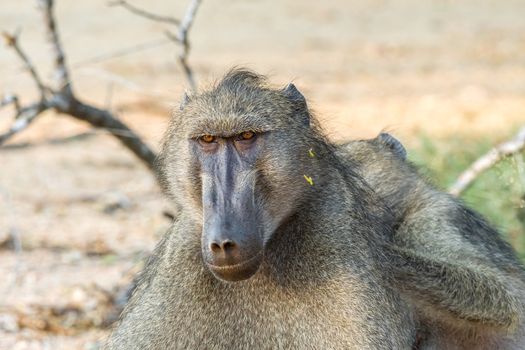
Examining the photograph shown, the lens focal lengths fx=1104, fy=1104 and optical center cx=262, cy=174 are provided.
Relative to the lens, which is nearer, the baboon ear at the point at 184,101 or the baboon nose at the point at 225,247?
the baboon nose at the point at 225,247

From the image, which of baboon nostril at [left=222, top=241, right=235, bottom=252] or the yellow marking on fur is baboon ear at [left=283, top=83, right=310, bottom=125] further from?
baboon nostril at [left=222, top=241, right=235, bottom=252]

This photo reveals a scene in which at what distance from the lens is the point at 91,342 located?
507 cm

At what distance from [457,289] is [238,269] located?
912mm

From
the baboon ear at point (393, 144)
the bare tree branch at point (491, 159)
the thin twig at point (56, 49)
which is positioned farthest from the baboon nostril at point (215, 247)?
the thin twig at point (56, 49)

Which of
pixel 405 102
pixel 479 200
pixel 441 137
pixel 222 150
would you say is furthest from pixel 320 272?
pixel 405 102

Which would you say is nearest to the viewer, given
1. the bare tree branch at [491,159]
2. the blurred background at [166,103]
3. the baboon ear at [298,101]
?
the baboon ear at [298,101]

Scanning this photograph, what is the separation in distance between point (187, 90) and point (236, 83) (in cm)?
32

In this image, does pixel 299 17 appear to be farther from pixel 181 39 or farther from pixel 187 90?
pixel 187 90

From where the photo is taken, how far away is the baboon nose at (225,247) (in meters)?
2.99

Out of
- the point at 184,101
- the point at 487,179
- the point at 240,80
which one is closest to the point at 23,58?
the point at 184,101

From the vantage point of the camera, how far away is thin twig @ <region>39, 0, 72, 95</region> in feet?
17.1

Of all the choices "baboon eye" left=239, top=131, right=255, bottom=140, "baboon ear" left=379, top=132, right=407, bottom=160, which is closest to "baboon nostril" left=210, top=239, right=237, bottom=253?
"baboon eye" left=239, top=131, right=255, bottom=140

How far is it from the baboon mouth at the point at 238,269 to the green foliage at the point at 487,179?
172cm

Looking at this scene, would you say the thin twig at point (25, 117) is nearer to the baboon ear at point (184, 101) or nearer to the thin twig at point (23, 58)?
the thin twig at point (23, 58)
